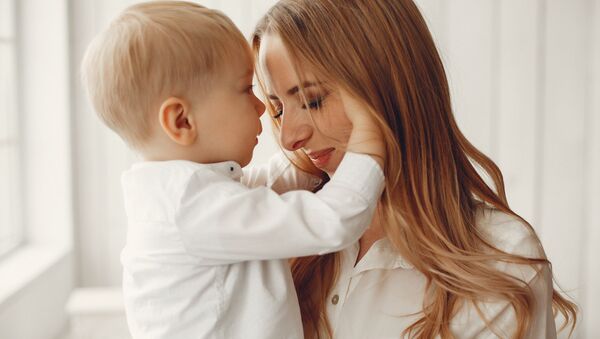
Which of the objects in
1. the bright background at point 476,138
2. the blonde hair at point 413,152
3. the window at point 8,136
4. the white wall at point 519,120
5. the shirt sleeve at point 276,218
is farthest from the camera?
the white wall at point 519,120

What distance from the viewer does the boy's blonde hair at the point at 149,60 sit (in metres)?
1.17

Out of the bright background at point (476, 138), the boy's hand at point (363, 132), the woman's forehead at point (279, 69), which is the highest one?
the woman's forehead at point (279, 69)

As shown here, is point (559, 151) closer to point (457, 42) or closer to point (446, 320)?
point (457, 42)

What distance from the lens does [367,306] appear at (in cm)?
142

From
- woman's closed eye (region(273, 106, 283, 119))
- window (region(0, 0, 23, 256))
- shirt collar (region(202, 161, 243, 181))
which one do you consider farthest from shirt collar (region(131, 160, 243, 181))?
window (region(0, 0, 23, 256))

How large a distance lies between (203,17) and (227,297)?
1.69 feet

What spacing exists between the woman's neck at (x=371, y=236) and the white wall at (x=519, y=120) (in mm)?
1347

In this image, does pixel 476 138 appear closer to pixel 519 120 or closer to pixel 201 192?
pixel 519 120

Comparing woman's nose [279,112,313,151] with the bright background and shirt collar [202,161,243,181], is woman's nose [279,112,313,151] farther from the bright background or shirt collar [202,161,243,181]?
the bright background

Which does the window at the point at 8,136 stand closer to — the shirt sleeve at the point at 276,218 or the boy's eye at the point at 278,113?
the boy's eye at the point at 278,113

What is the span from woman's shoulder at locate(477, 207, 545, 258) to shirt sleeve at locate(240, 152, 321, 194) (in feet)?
1.42

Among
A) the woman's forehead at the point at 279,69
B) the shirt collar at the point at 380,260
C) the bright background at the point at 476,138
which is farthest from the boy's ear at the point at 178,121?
the bright background at the point at 476,138

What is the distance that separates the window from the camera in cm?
240

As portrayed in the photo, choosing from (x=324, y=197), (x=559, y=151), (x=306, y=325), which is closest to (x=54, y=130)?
(x=306, y=325)
